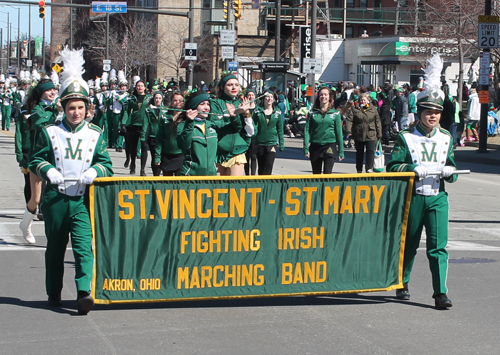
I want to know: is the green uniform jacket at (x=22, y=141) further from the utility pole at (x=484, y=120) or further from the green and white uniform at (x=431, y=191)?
the utility pole at (x=484, y=120)

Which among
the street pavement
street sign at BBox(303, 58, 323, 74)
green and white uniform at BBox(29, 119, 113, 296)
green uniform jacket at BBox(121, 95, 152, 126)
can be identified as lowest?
the street pavement

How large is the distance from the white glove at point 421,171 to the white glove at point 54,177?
110 inches

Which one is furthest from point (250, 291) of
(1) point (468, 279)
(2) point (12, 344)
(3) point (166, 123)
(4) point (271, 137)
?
(4) point (271, 137)

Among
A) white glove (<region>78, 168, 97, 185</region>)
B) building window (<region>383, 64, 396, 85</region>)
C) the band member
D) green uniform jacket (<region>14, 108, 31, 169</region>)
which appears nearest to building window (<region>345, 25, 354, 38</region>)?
building window (<region>383, 64, 396, 85</region>)

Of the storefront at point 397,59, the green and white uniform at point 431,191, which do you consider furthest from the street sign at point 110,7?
the green and white uniform at point 431,191

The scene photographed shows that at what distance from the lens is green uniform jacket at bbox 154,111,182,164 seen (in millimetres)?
10914

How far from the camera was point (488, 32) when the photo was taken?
21578 millimetres

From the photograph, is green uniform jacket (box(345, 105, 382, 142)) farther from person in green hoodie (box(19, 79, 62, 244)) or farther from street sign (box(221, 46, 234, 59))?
street sign (box(221, 46, 234, 59))

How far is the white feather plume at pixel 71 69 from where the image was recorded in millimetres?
6504

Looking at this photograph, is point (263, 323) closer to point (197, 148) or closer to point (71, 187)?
point (71, 187)

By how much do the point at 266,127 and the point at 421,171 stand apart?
6.63 m

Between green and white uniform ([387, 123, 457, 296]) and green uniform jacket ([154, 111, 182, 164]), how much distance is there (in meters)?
4.49

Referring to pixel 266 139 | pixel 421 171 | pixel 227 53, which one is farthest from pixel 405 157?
pixel 227 53

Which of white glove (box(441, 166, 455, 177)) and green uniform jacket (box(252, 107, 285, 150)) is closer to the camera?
white glove (box(441, 166, 455, 177))
